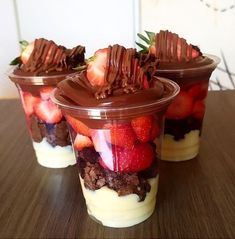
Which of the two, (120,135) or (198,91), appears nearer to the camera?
(120,135)

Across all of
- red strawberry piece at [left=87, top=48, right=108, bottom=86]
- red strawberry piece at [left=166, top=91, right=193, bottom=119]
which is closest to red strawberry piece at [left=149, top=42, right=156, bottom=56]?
red strawberry piece at [left=166, top=91, right=193, bottom=119]

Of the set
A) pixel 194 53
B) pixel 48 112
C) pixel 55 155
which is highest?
pixel 194 53

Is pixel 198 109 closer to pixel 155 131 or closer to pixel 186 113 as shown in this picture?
pixel 186 113

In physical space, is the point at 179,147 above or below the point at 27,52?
below

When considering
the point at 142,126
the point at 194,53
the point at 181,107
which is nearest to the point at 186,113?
the point at 181,107

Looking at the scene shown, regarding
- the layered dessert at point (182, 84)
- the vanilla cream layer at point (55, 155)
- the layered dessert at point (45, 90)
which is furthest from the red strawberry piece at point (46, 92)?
the layered dessert at point (182, 84)

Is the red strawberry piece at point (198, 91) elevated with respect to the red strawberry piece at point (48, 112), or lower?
elevated

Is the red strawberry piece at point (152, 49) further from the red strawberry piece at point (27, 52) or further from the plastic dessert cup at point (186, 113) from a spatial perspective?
the red strawberry piece at point (27, 52)
